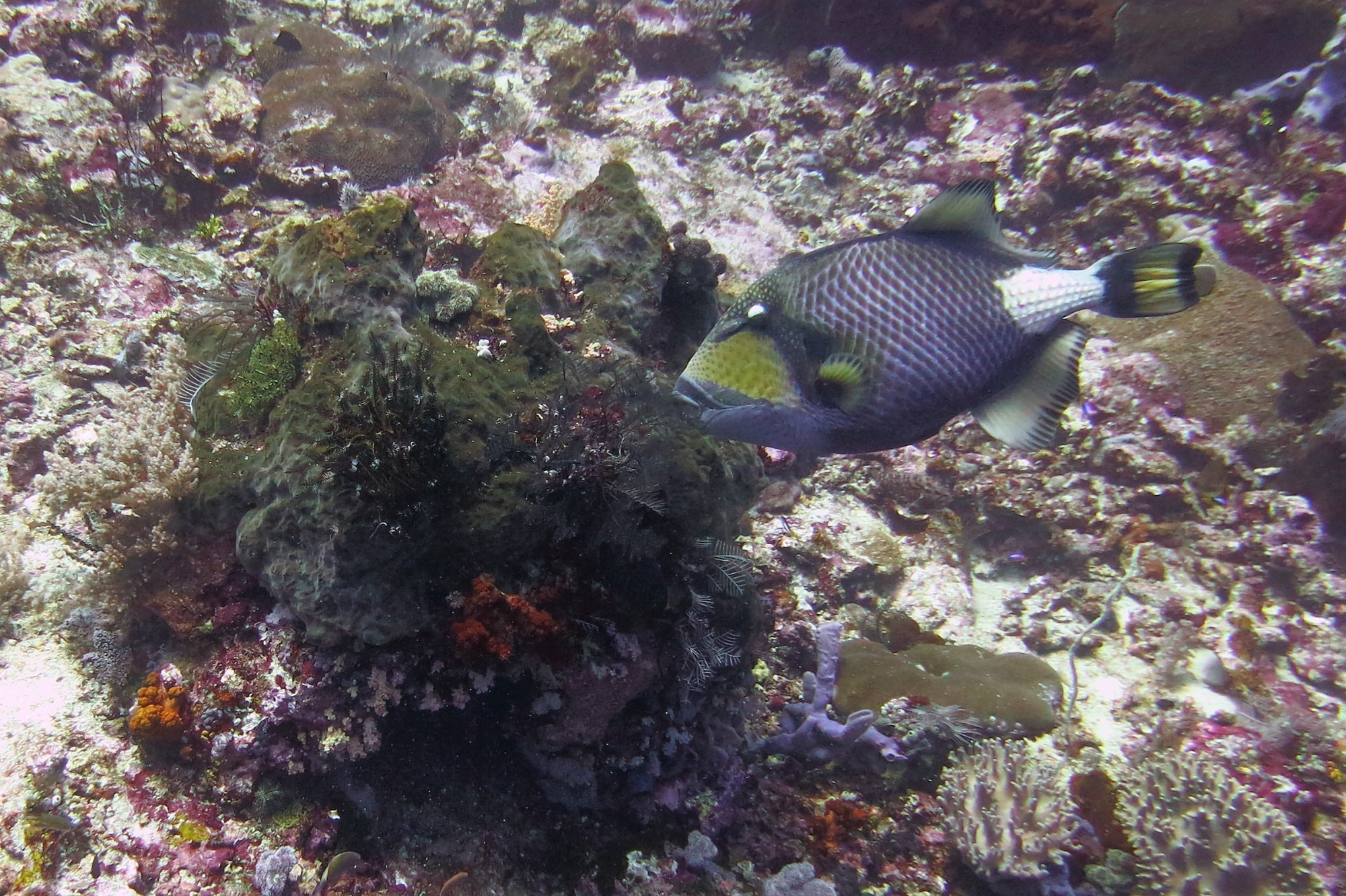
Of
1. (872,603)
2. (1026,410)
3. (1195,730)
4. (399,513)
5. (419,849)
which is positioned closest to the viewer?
(1026,410)

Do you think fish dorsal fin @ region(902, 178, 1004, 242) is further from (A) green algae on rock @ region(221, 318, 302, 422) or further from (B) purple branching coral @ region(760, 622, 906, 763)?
(A) green algae on rock @ region(221, 318, 302, 422)

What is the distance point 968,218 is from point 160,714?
4.40 meters

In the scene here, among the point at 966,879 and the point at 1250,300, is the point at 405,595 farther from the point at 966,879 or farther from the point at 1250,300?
the point at 1250,300

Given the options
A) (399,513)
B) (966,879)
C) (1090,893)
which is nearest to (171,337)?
(399,513)

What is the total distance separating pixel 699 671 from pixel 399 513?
1852 mm

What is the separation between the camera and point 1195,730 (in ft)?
15.8

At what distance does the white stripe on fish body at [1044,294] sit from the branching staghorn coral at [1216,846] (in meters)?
3.86

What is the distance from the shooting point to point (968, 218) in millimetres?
2061

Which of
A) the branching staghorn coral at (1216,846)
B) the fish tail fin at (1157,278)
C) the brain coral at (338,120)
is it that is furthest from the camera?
the brain coral at (338,120)

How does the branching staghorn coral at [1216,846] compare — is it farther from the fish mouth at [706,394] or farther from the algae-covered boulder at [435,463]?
the fish mouth at [706,394]

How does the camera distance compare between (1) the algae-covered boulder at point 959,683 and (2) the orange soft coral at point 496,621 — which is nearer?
(2) the orange soft coral at point 496,621

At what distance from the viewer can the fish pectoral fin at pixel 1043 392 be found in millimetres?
2088

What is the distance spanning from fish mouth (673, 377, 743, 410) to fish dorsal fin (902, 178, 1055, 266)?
83cm

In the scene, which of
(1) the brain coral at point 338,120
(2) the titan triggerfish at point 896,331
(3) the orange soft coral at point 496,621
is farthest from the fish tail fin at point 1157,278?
(1) the brain coral at point 338,120
